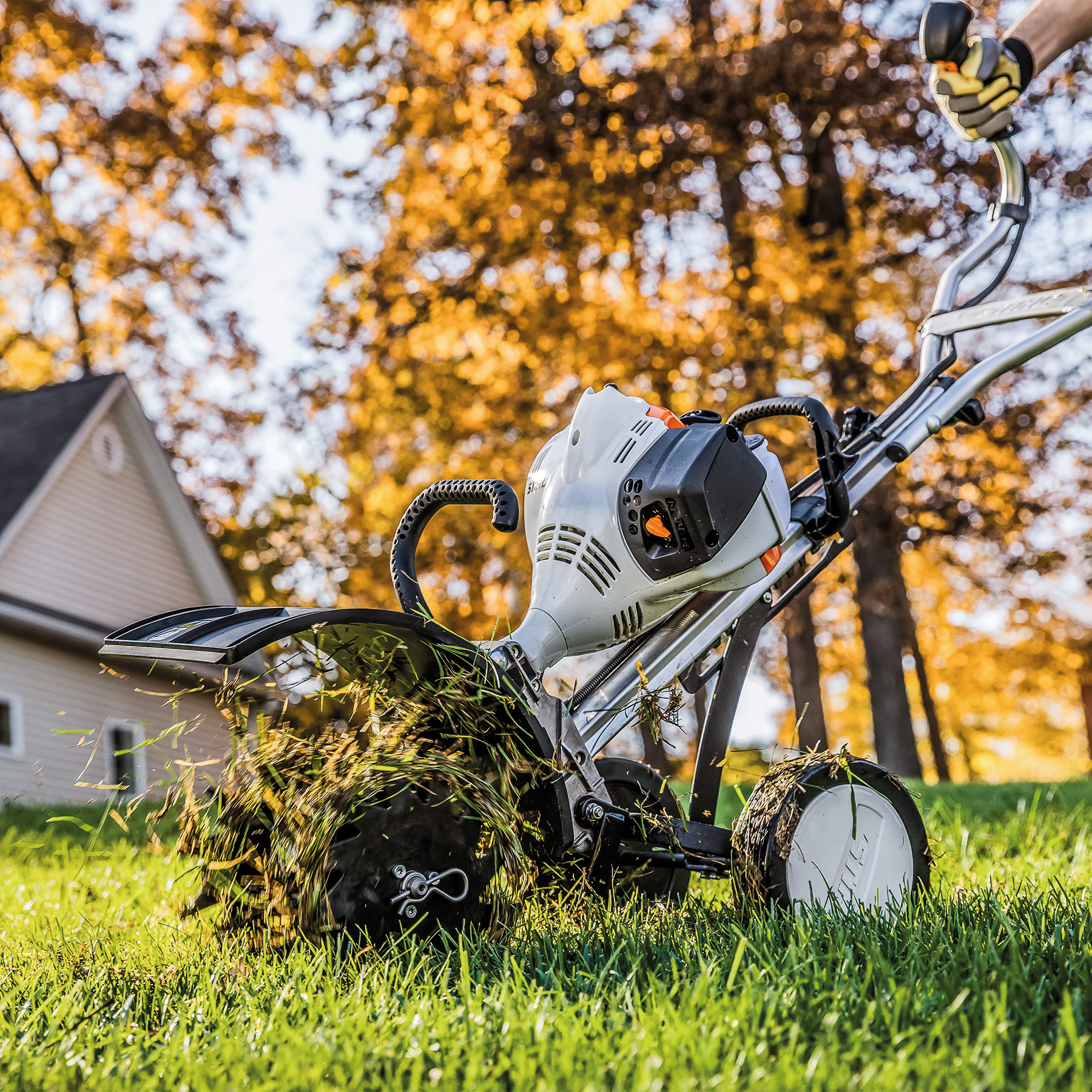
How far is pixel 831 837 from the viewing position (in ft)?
8.81

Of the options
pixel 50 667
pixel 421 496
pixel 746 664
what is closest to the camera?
pixel 421 496

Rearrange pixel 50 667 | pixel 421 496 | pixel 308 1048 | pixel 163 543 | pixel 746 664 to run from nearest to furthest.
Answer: pixel 308 1048
pixel 421 496
pixel 746 664
pixel 50 667
pixel 163 543

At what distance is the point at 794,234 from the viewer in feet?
31.4

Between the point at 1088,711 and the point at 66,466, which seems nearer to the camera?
the point at 66,466

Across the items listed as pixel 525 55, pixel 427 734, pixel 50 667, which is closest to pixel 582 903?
pixel 427 734

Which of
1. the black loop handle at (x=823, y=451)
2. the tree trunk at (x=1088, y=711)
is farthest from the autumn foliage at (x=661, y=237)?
the tree trunk at (x=1088, y=711)

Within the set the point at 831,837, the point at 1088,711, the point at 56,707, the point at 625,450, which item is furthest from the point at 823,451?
the point at 1088,711

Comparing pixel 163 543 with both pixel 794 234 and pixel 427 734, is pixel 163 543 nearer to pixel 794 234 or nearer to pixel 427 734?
pixel 794 234

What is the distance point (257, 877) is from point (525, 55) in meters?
8.91

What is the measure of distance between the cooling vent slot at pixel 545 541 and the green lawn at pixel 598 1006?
2.59 ft

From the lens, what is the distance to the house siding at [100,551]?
45.8 ft

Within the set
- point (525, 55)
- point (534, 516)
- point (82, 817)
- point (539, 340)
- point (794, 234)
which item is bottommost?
point (82, 817)

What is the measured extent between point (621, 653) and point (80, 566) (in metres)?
13.4

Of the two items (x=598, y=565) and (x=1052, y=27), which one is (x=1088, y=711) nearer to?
(x=1052, y=27)
